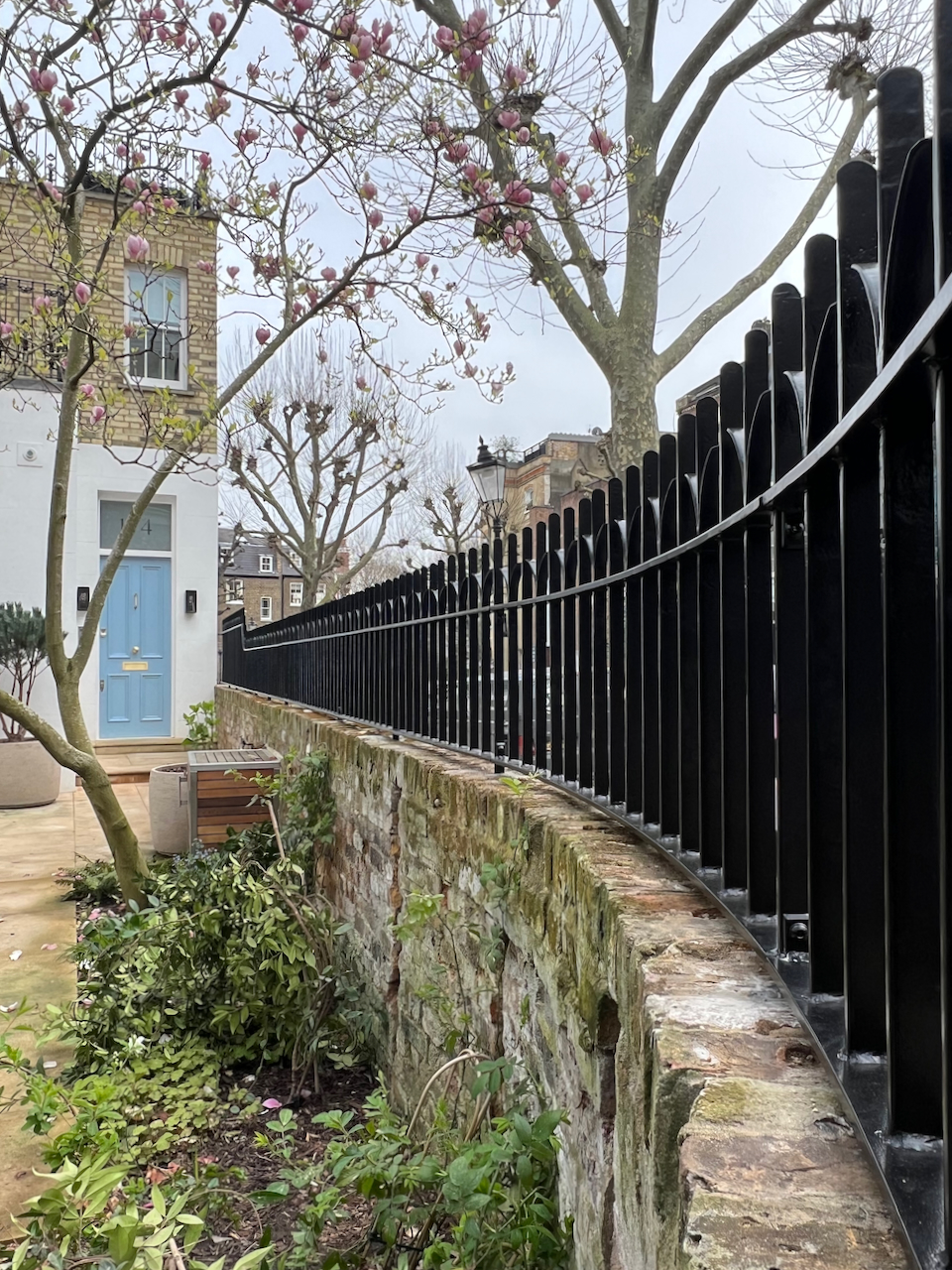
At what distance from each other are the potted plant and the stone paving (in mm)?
215

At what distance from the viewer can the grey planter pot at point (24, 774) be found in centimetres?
929

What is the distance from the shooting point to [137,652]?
12.2 metres

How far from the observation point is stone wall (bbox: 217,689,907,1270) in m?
0.96

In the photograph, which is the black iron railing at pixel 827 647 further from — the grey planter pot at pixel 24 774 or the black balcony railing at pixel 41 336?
the grey planter pot at pixel 24 774

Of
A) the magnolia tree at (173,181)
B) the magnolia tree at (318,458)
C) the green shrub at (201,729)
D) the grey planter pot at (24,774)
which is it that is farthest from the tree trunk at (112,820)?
the magnolia tree at (318,458)

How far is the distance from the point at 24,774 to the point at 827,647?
378 inches

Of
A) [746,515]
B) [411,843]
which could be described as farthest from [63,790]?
[746,515]

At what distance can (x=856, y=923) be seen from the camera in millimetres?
1180

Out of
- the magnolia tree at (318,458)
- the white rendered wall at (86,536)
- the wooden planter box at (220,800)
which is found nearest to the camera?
the wooden planter box at (220,800)

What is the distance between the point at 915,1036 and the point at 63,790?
1112cm

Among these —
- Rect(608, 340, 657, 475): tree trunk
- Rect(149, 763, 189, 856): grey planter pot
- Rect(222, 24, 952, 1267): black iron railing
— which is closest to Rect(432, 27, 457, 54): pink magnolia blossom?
Rect(608, 340, 657, 475): tree trunk

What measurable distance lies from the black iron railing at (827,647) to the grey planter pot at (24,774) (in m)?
8.01

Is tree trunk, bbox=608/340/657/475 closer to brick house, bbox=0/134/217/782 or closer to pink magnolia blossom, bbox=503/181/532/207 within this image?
pink magnolia blossom, bbox=503/181/532/207

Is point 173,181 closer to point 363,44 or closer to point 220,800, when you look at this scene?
point 363,44
